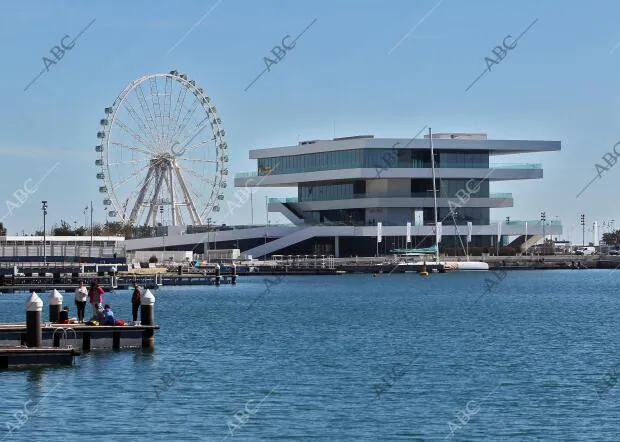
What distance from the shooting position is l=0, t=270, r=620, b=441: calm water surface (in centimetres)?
3625

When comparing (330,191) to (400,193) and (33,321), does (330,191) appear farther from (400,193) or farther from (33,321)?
(33,321)

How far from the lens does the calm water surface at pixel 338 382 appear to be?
3625cm

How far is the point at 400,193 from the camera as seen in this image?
542 ft

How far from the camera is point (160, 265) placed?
147250mm

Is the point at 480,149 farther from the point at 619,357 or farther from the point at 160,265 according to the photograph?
the point at 619,357

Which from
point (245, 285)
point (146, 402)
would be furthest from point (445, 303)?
point (146, 402)

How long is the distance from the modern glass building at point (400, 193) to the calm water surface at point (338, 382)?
8301 centimetres

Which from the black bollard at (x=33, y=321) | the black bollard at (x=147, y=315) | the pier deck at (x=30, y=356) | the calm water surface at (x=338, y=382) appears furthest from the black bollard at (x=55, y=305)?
the pier deck at (x=30, y=356)

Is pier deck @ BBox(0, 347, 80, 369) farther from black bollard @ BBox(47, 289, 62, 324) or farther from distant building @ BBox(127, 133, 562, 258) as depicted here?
distant building @ BBox(127, 133, 562, 258)

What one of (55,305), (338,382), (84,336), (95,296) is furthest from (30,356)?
(338,382)

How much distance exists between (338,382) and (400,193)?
12131 cm

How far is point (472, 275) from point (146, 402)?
110349mm

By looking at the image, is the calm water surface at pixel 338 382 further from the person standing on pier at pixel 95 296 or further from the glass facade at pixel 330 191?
the glass facade at pixel 330 191

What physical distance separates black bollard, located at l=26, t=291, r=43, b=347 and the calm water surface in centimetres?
140
